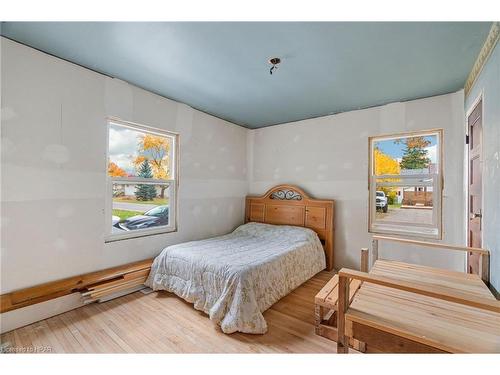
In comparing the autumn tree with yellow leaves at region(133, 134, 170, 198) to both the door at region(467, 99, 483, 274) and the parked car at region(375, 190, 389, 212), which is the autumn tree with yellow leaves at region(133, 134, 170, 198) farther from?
the door at region(467, 99, 483, 274)

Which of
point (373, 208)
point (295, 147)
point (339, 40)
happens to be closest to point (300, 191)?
point (295, 147)

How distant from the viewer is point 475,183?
204 centimetres

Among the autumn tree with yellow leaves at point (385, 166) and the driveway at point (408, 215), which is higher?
the autumn tree with yellow leaves at point (385, 166)

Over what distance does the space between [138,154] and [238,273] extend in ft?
6.00

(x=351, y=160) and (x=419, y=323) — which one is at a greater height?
(x=351, y=160)

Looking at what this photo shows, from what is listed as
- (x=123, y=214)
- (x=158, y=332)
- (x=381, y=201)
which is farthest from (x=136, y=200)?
(x=381, y=201)

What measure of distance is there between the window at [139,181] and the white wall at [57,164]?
107 mm

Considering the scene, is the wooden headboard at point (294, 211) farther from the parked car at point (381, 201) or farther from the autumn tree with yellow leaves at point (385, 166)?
the autumn tree with yellow leaves at point (385, 166)

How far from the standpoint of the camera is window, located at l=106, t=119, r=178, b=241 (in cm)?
243

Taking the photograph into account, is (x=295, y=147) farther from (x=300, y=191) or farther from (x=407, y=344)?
(x=407, y=344)

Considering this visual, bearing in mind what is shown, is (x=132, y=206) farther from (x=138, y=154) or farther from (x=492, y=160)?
(x=492, y=160)

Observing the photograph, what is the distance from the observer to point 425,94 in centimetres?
257

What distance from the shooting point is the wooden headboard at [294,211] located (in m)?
3.18

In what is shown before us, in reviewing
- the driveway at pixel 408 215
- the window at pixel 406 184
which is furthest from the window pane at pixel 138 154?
the driveway at pixel 408 215
